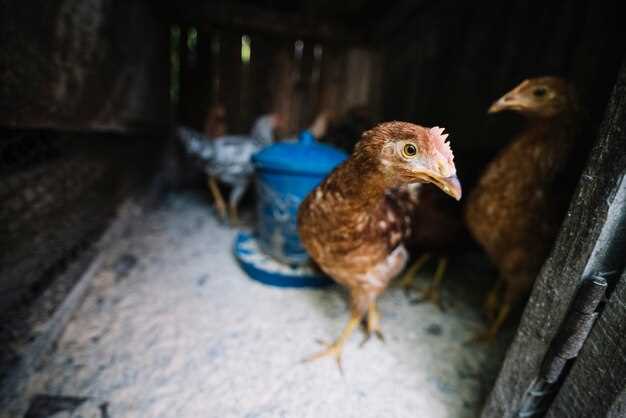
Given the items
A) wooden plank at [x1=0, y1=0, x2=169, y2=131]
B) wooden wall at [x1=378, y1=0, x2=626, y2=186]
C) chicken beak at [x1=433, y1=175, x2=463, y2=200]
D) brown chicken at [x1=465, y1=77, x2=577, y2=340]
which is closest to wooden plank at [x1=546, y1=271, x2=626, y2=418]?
chicken beak at [x1=433, y1=175, x2=463, y2=200]

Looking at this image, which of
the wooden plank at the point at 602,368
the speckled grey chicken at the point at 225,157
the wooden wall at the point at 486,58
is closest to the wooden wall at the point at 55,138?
the speckled grey chicken at the point at 225,157

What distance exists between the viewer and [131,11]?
242cm

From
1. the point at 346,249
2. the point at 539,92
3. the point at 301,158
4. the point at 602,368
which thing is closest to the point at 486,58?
the point at 539,92

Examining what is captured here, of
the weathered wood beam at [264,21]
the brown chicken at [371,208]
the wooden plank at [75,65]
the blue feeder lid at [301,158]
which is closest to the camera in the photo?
the brown chicken at [371,208]

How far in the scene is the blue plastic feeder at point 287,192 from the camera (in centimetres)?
187

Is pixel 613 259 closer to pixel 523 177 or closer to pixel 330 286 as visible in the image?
pixel 523 177

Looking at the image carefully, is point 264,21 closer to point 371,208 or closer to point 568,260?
point 371,208

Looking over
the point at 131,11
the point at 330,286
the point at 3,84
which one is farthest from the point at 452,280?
the point at 131,11

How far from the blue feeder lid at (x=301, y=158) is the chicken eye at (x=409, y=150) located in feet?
3.03

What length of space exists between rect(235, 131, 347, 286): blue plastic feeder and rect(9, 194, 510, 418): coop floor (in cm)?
15

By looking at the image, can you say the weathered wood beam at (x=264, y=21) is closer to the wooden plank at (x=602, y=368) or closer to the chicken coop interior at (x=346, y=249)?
the chicken coop interior at (x=346, y=249)

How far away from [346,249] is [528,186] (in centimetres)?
91

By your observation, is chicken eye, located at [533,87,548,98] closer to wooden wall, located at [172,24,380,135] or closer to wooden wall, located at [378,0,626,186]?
wooden wall, located at [378,0,626,186]

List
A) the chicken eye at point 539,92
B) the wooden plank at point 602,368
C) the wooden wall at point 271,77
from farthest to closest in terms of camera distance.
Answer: the wooden wall at point 271,77
the chicken eye at point 539,92
the wooden plank at point 602,368
